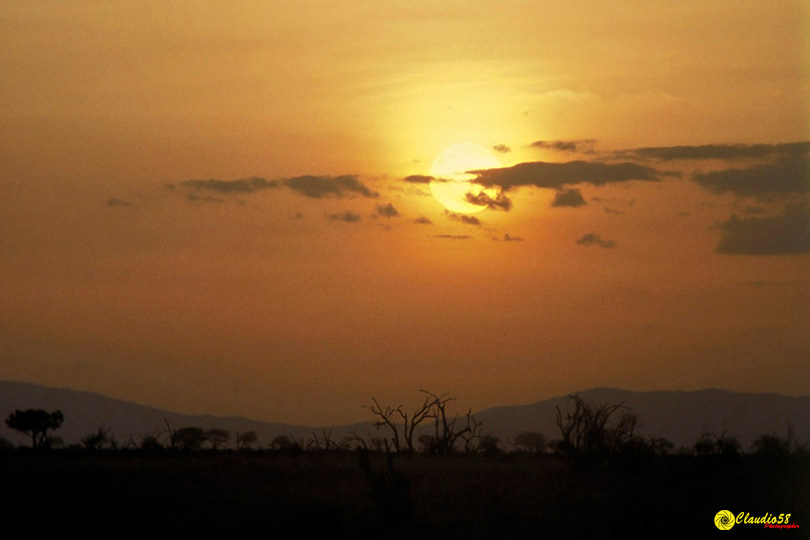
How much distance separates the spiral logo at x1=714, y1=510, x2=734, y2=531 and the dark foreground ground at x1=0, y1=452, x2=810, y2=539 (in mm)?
233

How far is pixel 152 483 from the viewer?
4469 cm

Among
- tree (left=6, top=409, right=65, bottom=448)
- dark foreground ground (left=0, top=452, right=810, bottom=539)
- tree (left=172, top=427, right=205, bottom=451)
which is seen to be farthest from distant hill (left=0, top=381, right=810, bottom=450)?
dark foreground ground (left=0, top=452, right=810, bottom=539)

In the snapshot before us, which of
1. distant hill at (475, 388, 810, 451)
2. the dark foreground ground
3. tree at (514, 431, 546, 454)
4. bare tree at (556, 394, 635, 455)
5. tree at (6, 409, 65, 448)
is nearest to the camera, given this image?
the dark foreground ground

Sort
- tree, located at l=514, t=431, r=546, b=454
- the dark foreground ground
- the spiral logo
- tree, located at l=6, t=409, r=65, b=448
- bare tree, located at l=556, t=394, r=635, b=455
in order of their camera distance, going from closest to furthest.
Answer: the dark foreground ground → the spiral logo → bare tree, located at l=556, t=394, r=635, b=455 → tree, located at l=6, t=409, r=65, b=448 → tree, located at l=514, t=431, r=546, b=454

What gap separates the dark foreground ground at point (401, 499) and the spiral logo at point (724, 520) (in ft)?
0.76

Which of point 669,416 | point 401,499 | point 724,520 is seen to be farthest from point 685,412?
point 401,499

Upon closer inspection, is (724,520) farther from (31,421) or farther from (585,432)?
(31,421)

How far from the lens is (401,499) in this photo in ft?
121

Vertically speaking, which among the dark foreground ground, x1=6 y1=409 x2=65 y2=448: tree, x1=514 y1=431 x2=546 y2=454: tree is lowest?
the dark foreground ground

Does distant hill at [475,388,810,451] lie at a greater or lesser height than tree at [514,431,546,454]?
greater

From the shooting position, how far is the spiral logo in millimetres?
36438

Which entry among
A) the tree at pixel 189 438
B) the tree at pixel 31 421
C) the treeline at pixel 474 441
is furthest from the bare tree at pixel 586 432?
the tree at pixel 31 421

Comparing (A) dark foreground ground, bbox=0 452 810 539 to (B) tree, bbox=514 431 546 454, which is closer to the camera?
(A) dark foreground ground, bbox=0 452 810 539

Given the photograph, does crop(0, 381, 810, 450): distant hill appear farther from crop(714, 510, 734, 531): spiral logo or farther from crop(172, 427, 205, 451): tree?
crop(714, 510, 734, 531): spiral logo
